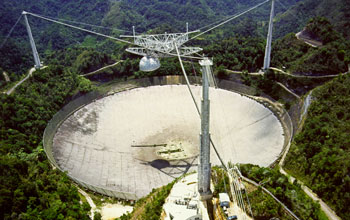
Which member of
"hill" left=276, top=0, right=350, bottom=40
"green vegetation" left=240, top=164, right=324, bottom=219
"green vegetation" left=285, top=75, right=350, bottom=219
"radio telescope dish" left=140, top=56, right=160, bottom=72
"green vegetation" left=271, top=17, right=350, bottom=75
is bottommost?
"green vegetation" left=240, top=164, right=324, bottom=219

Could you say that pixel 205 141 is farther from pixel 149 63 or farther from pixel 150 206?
pixel 149 63

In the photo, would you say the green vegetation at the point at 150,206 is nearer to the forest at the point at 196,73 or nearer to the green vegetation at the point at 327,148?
the forest at the point at 196,73

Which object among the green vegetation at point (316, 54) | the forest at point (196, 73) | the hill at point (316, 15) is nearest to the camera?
the forest at point (196, 73)

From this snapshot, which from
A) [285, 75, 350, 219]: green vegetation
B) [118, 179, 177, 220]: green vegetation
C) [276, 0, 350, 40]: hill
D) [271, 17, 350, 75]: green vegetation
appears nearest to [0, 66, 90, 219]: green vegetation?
[118, 179, 177, 220]: green vegetation

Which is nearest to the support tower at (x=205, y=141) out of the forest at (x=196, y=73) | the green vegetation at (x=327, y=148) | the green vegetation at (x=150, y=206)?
the green vegetation at (x=150, y=206)

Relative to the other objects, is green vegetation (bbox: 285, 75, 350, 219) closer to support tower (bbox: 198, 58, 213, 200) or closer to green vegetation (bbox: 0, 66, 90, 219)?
support tower (bbox: 198, 58, 213, 200)

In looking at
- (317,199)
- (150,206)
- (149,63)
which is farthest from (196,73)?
(150,206)
